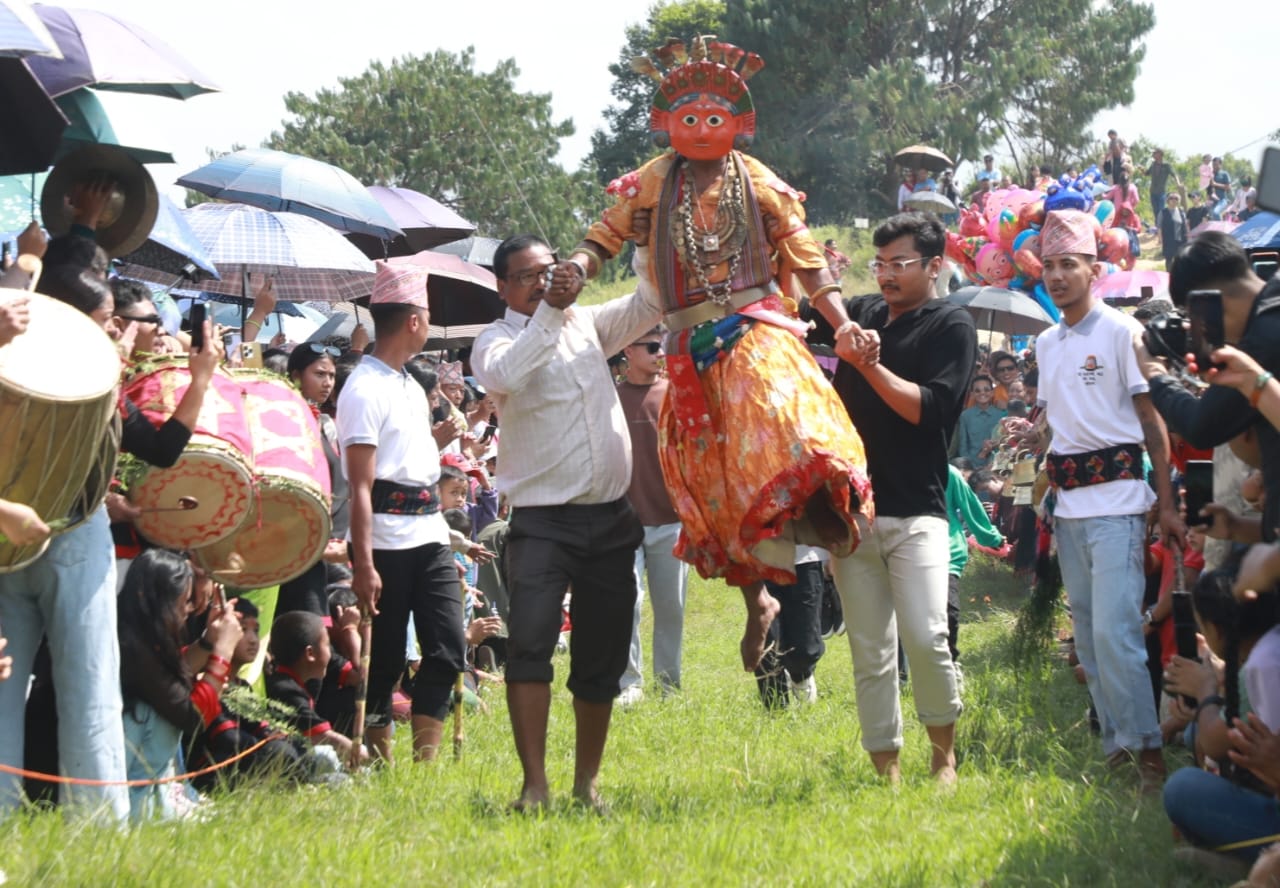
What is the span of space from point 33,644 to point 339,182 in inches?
275

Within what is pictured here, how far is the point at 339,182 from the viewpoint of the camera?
11445 mm

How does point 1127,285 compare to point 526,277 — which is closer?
point 526,277

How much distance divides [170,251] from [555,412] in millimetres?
3912

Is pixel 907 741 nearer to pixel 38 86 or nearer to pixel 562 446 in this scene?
pixel 562 446

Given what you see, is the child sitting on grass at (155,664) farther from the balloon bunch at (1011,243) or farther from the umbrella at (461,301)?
the balloon bunch at (1011,243)

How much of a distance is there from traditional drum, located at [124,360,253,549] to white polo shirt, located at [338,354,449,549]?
86 centimetres

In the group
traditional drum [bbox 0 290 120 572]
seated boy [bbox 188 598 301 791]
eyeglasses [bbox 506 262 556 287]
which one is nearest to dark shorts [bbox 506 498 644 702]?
eyeglasses [bbox 506 262 556 287]

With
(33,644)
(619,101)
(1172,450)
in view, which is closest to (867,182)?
(619,101)

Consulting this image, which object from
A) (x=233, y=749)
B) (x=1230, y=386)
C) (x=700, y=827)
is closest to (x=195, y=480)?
(x=233, y=749)

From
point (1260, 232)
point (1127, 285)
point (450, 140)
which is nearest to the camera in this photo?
point (1260, 232)

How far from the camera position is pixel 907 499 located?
5.82m

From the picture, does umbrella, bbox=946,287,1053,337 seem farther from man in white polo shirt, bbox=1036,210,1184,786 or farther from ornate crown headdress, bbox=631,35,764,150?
ornate crown headdress, bbox=631,35,764,150

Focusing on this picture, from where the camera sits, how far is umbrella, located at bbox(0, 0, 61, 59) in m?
4.76

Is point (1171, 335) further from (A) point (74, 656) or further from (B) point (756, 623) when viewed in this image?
(A) point (74, 656)
